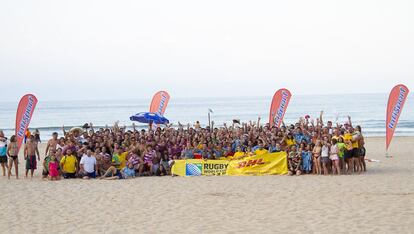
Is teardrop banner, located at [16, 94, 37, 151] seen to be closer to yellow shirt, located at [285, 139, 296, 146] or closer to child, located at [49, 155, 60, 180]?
child, located at [49, 155, 60, 180]

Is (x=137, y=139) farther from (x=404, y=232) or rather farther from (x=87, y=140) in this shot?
(x=404, y=232)

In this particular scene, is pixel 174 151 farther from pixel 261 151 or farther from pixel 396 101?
pixel 396 101

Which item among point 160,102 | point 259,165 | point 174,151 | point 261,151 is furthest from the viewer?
point 160,102

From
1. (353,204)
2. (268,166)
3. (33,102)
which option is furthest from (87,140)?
(353,204)

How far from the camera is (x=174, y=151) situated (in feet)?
51.1

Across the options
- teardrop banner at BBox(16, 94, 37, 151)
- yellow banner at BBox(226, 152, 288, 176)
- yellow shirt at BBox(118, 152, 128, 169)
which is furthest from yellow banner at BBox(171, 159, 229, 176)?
teardrop banner at BBox(16, 94, 37, 151)

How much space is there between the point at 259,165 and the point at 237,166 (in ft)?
1.97

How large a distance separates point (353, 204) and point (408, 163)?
7.94m

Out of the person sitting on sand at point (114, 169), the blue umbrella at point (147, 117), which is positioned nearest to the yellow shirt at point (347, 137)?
the person sitting on sand at point (114, 169)

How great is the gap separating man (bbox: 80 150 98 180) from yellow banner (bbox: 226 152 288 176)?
3.67 metres

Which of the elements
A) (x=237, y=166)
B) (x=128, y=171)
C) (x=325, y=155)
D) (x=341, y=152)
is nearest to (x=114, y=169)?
(x=128, y=171)

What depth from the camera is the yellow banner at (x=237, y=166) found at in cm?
1502

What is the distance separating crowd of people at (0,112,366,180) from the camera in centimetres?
1474

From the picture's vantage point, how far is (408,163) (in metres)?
17.5
